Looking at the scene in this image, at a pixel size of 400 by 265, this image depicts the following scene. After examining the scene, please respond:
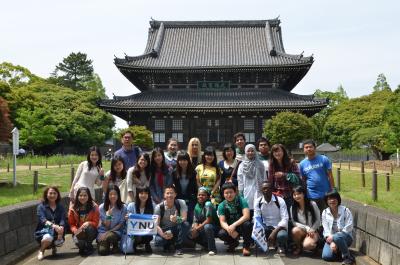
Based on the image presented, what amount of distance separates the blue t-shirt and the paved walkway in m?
1.21

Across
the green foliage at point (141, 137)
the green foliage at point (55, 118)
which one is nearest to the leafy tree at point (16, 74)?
the green foliage at point (55, 118)

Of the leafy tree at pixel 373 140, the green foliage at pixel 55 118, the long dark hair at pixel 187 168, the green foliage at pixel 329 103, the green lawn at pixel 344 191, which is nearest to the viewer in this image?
the long dark hair at pixel 187 168

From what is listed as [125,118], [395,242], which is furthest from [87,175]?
[125,118]

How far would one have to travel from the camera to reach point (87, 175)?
871 cm

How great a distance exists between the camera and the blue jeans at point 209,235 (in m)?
7.74

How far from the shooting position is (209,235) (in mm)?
7742

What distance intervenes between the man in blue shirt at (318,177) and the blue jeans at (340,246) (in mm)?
1013

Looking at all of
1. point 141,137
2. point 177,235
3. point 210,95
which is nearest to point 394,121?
point 210,95

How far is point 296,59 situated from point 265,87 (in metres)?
3.40

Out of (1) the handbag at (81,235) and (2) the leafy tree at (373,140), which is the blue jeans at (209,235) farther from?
(2) the leafy tree at (373,140)

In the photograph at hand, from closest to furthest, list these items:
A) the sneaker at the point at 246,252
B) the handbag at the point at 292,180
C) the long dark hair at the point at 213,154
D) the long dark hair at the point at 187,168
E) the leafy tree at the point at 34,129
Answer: the sneaker at the point at 246,252
the handbag at the point at 292,180
the long dark hair at the point at 187,168
the long dark hair at the point at 213,154
the leafy tree at the point at 34,129

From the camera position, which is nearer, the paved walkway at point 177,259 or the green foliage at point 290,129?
the paved walkway at point 177,259

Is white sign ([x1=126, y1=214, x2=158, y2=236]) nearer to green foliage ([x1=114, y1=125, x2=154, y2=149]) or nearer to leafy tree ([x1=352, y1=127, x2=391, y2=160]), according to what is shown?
green foliage ([x1=114, y1=125, x2=154, y2=149])

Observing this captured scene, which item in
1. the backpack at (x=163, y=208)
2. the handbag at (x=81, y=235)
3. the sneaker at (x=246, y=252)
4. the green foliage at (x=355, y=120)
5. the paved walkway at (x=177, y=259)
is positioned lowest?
the paved walkway at (x=177, y=259)
